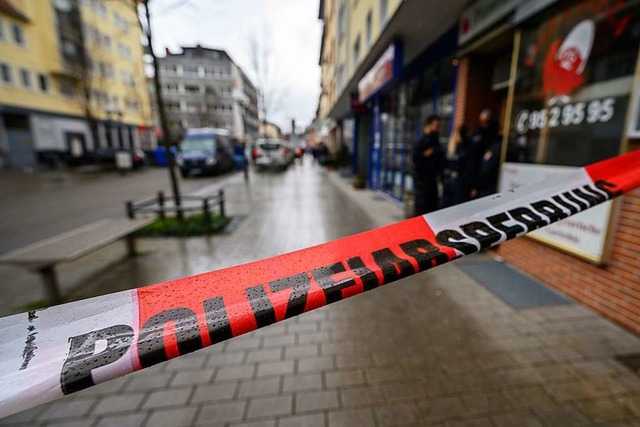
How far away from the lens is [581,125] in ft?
10.2

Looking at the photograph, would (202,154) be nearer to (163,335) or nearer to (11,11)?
(163,335)

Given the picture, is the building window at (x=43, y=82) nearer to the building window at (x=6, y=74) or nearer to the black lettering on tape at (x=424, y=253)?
the building window at (x=6, y=74)

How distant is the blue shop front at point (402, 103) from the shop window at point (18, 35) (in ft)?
96.3

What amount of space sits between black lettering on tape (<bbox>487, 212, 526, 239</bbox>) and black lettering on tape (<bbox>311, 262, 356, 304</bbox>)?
0.79 m

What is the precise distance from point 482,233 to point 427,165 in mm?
3915

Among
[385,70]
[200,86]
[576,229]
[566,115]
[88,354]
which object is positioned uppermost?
[200,86]

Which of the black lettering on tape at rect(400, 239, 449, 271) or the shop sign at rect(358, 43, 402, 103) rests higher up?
the shop sign at rect(358, 43, 402, 103)

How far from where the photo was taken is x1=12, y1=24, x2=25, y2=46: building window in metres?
23.8

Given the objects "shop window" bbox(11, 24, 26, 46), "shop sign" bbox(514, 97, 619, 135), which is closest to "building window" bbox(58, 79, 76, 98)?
"shop window" bbox(11, 24, 26, 46)

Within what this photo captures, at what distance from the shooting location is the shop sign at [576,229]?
9.59 ft

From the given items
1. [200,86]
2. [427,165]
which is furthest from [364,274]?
[200,86]

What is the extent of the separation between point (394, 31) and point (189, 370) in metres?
6.96

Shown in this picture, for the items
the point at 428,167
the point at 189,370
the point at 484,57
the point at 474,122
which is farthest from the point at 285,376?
the point at 484,57

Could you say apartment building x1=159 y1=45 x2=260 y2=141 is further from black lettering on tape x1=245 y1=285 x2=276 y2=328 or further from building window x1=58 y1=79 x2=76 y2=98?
black lettering on tape x1=245 y1=285 x2=276 y2=328
